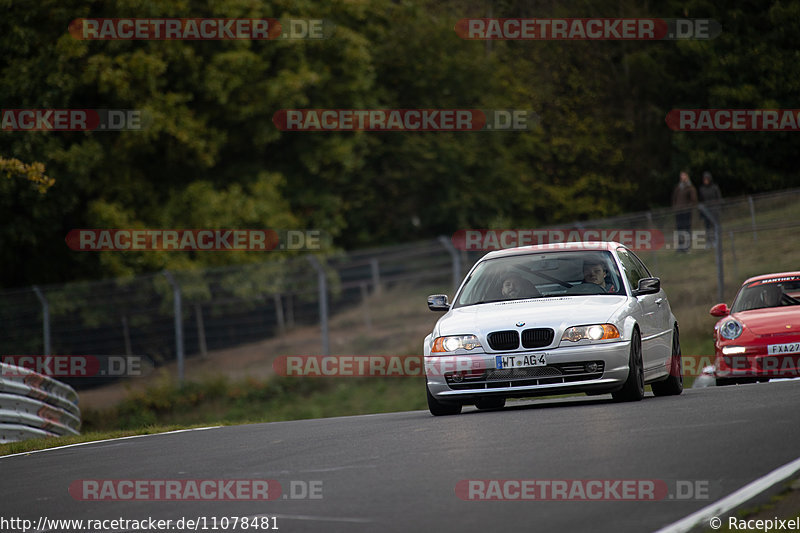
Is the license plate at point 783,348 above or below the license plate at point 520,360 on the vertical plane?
below

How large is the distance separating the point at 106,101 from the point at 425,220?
1735cm

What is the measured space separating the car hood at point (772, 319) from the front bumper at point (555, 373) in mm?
4344

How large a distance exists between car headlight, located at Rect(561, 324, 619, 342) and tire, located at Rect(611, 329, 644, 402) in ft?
1.13

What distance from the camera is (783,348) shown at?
49.3 ft

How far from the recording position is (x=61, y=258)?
35.2 m

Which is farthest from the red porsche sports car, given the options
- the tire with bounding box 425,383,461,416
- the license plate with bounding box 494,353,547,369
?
the license plate with bounding box 494,353,547,369

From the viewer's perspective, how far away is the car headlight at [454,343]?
11562 mm

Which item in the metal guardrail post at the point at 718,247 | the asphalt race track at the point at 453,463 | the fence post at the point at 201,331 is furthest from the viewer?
the fence post at the point at 201,331

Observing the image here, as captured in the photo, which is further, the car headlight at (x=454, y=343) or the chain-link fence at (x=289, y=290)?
the chain-link fence at (x=289, y=290)

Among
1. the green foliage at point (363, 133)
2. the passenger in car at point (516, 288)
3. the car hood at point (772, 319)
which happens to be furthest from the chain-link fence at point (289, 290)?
the passenger in car at point (516, 288)

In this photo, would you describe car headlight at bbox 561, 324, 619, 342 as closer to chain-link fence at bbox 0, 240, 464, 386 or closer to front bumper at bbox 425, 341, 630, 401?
front bumper at bbox 425, 341, 630, 401

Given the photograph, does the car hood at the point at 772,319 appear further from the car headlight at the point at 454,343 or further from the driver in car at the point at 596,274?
the car headlight at the point at 454,343

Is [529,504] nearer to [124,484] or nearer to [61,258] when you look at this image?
[124,484]

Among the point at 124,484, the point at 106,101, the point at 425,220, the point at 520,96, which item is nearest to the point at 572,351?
the point at 124,484
